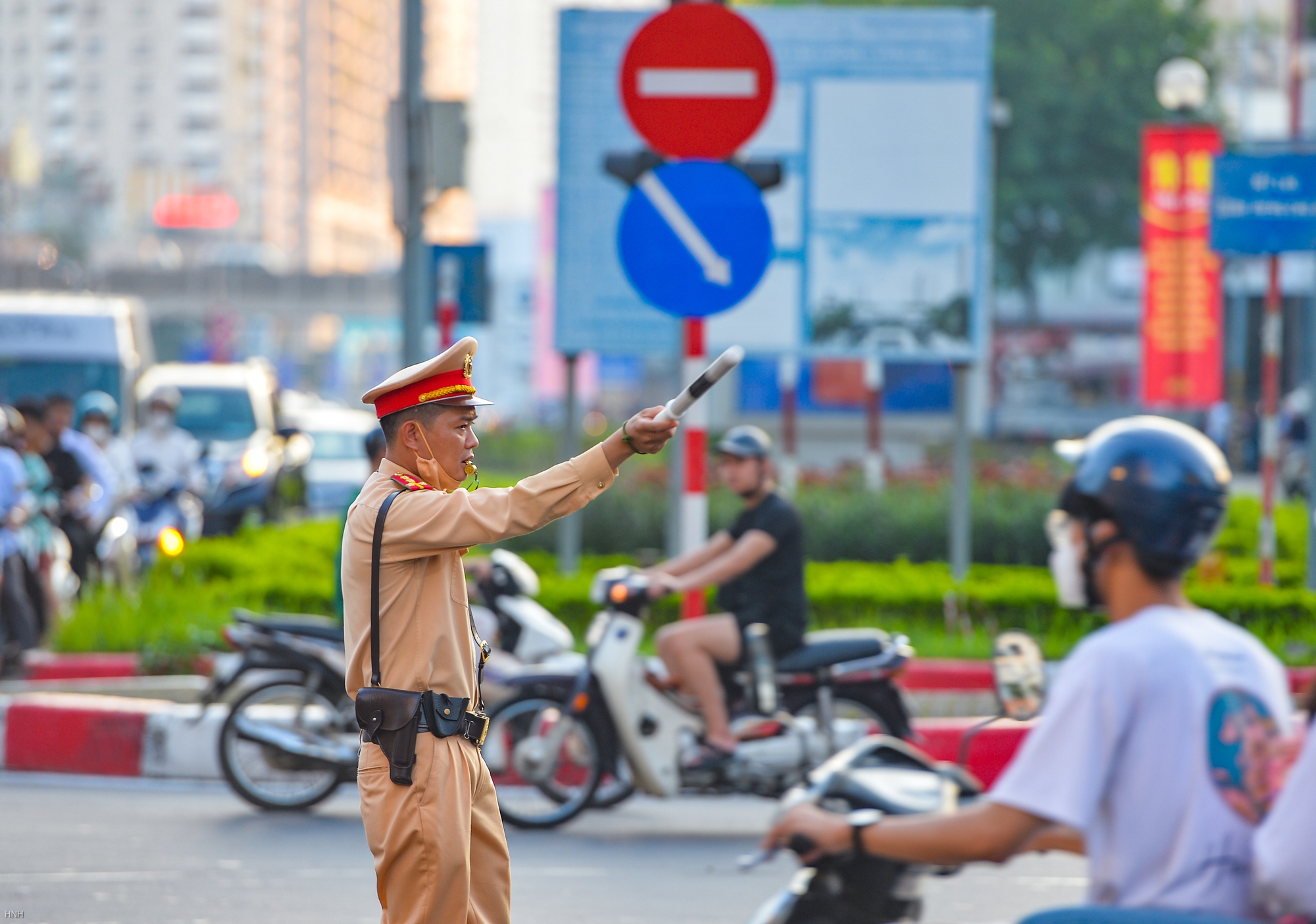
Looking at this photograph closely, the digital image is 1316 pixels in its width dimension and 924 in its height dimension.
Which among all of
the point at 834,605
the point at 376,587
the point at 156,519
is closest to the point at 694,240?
the point at 834,605

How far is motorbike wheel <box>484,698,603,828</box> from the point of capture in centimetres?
652

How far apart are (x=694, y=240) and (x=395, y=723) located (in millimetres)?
3729

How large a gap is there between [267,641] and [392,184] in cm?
411

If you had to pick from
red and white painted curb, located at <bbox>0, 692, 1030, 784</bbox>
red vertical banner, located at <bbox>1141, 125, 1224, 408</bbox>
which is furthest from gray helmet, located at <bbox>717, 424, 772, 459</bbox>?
red vertical banner, located at <bbox>1141, 125, 1224, 408</bbox>

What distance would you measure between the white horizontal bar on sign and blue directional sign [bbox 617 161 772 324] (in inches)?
12.8

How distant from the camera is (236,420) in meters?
17.8

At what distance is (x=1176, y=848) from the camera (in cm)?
208

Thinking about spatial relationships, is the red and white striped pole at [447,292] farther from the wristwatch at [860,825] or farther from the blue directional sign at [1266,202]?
the wristwatch at [860,825]

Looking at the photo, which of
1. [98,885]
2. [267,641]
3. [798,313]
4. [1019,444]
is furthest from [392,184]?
[1019,444]

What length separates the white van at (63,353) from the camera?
54.1ft

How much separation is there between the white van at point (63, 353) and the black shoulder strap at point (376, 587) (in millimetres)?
14116

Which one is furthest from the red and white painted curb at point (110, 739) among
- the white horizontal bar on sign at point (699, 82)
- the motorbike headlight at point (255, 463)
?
the motorbike headlight at point (255, 463)

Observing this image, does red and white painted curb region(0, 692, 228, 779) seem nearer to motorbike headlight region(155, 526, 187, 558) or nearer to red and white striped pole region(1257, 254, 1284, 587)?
motorbike headlight region(155, 526, 187, 558)

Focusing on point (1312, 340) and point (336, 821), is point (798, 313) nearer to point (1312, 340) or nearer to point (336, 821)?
point (1312, 340)
